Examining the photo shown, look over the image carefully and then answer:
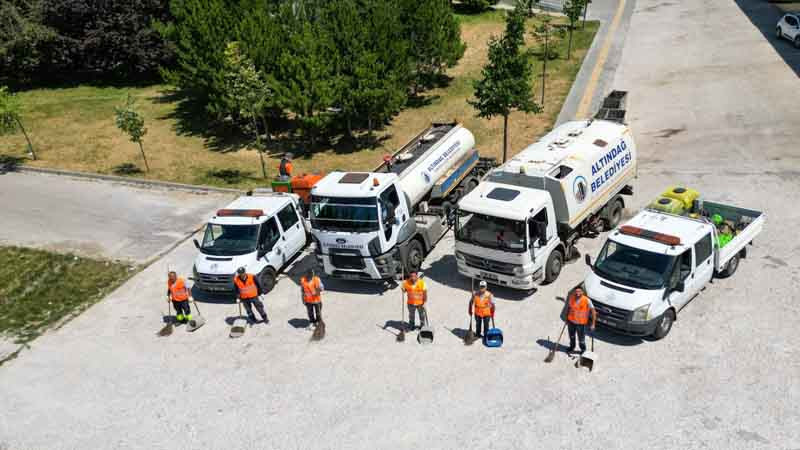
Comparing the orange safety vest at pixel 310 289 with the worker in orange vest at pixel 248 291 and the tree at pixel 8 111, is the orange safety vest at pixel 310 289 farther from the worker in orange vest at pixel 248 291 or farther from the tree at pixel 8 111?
the tree at pixel 8 111

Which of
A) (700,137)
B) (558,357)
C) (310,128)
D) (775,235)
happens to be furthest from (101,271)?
(700,137)

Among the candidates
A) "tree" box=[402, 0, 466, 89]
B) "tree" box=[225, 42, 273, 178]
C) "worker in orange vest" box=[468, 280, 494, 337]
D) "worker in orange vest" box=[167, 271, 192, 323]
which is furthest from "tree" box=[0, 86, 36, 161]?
"worker in orange vest" box=[468, 280, 494, 337]

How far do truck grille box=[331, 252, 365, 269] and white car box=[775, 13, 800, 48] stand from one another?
3170 centimetres

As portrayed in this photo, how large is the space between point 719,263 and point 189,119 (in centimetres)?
2867

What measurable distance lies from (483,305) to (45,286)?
14076 mm

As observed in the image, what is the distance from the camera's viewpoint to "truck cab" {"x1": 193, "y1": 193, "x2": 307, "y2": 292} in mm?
17328

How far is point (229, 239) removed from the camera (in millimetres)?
17922

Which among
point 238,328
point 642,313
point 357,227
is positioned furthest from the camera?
point 357,227

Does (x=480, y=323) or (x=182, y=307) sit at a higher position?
(x=480, y=323)

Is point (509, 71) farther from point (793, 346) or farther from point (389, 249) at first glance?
point (793, 346)

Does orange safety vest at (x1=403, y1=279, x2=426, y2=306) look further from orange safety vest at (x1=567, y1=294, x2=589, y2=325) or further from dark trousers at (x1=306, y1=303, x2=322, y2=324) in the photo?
orange safety vest at (x1=567, y1=294, x2=589, y2=325)

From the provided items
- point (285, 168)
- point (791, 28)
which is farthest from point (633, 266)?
point (791, 28)

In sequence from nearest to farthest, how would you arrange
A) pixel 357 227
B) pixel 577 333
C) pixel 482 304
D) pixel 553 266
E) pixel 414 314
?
pixel 577 333 → pixel 482 304 → pixel 414 314 → pixel 553 266 → pixel 357 227

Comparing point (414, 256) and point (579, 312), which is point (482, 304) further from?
point (414, 256)
